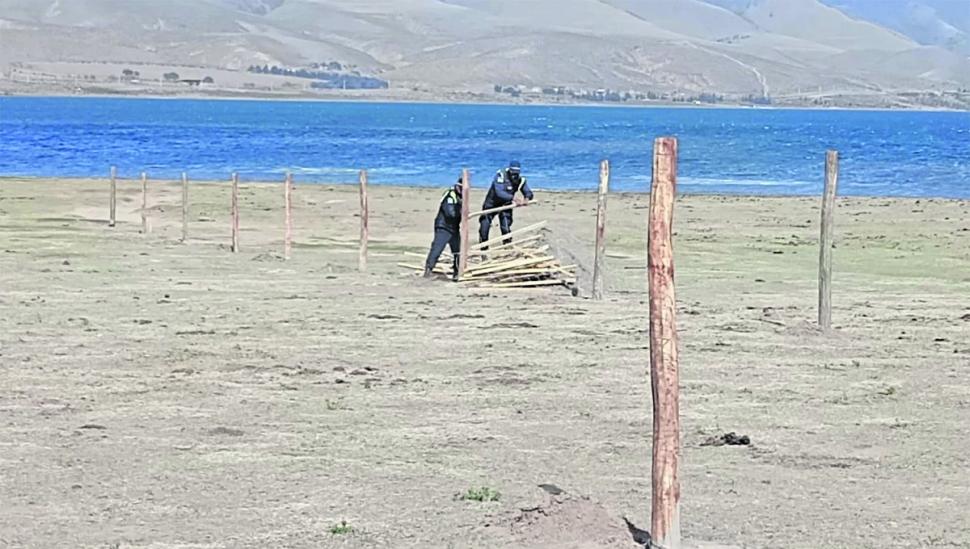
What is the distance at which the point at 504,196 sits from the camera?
76.9ft

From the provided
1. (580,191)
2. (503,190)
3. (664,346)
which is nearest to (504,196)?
(503,190)

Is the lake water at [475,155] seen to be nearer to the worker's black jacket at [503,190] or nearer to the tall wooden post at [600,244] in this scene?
the worker's black jacket at [503,190]

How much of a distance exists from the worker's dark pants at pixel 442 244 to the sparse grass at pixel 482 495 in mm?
12067

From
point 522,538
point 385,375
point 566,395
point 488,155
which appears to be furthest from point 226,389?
point 488,155

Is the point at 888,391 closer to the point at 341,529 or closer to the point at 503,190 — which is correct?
the point at 341,529

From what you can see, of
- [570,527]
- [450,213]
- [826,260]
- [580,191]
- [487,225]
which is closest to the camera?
[570,527]

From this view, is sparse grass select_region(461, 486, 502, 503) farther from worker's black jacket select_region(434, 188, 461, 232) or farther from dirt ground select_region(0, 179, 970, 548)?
worker's black jacket select_region(434, 188, 461, 232)

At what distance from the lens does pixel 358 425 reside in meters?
12.2

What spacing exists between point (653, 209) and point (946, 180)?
50.6m

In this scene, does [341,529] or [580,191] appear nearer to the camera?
[341,529]

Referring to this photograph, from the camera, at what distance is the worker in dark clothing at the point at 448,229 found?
21.8 m

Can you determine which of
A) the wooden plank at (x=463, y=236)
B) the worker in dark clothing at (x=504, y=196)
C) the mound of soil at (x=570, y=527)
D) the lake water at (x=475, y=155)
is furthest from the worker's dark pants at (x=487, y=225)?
the lake water at (x=475, y=155)

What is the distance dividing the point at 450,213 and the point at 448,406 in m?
9.03

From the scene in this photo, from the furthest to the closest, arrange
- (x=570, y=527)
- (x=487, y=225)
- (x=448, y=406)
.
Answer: (x=487, y=225)
(x=448, y=406)
(x=570, y=527)
